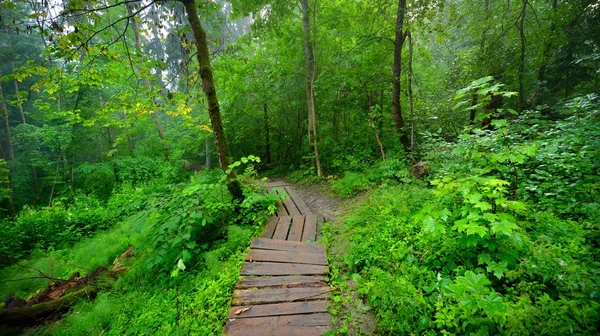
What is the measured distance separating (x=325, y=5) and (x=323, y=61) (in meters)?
2.01

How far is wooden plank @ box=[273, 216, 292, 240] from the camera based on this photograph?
5.00 metres

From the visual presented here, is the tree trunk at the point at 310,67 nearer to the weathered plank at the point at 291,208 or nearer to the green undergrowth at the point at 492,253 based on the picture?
the weathered plank at the point at 291,208

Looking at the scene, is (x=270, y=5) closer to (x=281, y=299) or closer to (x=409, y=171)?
(x=409, y=171)

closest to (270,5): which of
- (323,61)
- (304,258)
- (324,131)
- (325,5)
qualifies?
(325,5)

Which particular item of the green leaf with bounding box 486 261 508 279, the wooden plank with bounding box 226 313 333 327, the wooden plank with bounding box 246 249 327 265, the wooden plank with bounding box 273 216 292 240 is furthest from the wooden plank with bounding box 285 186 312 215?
the green leaf with bounding box 486 261 508 279

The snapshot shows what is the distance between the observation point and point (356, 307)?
2.99 m

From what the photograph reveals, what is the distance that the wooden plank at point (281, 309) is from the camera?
9.94ft

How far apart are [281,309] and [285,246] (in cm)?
151

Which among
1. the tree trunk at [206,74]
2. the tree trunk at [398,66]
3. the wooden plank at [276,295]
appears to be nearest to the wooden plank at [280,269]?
the wooden plank at [276,295]

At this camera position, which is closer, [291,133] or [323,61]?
[323,61]

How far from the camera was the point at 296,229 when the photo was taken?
5293 mm

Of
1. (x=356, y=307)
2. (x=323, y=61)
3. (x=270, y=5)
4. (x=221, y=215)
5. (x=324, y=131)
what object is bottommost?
(x=356, y=307)

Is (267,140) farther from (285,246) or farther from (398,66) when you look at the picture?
(285,246)

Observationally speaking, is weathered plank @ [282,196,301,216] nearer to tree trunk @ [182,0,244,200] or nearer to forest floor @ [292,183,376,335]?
forest floor @ [292,183,376,335]
